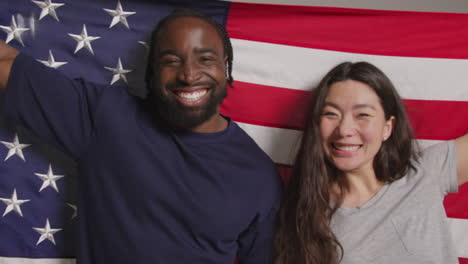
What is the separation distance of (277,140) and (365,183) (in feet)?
1.22

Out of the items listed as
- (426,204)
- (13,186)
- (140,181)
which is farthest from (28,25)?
(426,204)

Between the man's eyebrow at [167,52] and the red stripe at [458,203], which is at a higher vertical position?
the man's eyebrow at [167,52]

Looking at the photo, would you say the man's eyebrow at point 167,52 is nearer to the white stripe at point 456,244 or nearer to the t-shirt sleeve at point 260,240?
the t-shirt sleeve at point 260,240

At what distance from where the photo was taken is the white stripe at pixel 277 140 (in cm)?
168

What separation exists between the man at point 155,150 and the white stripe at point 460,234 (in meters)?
0.78

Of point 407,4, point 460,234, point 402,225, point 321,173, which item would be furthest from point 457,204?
point 407,4

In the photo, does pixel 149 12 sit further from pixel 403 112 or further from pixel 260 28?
pixel 403 112

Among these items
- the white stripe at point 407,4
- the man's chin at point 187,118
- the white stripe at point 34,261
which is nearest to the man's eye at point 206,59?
the man's chin at point 187,118

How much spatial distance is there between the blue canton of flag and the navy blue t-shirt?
0.86ft

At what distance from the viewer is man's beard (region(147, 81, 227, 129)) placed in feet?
4.37

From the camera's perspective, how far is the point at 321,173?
147cm

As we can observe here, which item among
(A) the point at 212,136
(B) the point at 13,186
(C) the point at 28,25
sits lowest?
(B) the point at 13,186

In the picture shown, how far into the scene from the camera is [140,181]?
1333 millimetres

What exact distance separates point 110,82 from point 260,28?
1.92 ft
